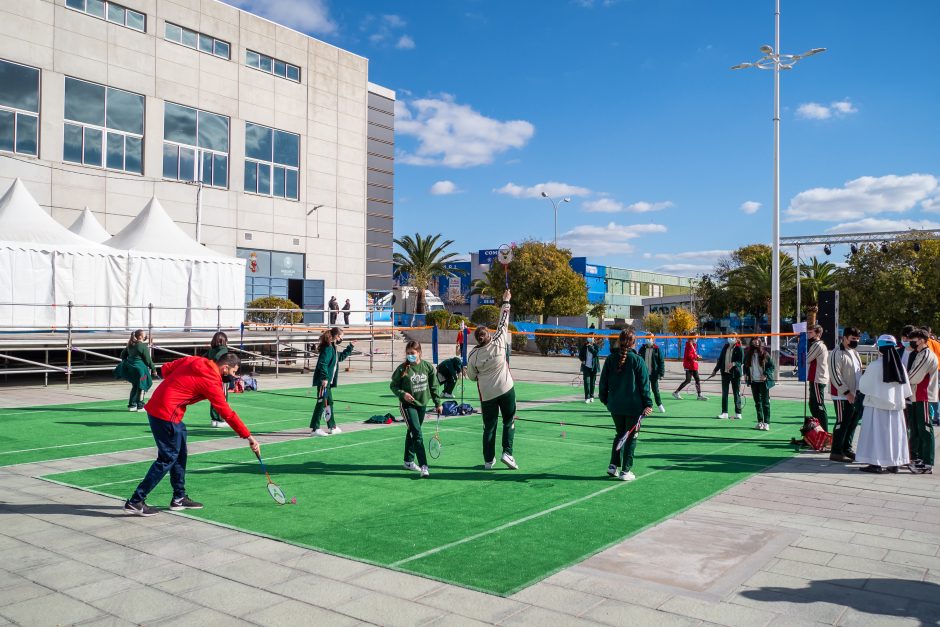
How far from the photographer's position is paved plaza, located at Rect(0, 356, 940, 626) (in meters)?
5.03

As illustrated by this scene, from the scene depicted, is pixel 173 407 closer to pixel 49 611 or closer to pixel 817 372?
pixel 49 611

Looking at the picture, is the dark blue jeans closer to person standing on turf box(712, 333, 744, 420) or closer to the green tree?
person standing on turf box(712, 333, 744, 420)

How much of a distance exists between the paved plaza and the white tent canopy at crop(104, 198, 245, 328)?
1983 centimetres

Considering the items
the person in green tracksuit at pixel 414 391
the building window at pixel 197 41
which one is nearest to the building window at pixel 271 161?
the building window at pixel 197 41

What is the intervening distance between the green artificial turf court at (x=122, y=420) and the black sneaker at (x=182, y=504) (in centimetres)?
414

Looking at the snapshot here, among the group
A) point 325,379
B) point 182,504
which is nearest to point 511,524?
point 182,504

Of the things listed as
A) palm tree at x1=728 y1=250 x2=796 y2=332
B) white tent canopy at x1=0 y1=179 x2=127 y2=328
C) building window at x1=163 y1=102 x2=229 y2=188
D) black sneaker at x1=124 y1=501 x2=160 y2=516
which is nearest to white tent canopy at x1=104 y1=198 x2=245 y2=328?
white tent canopy at x1=0 y1=179 x2=127 y2=328

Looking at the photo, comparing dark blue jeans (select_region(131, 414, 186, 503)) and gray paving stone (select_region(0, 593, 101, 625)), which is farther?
dark blue jeans (select_region(131, 414, 186, 503))

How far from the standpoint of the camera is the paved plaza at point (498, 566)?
503 centimetres

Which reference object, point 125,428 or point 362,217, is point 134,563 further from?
point 362,217

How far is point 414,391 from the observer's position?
31.5 feet

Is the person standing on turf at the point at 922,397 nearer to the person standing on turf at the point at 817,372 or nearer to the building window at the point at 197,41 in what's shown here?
the person standing on turf at the point at 817,372

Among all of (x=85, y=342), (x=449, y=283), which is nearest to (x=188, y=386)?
(x=85, y=342)

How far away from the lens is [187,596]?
536 cm
